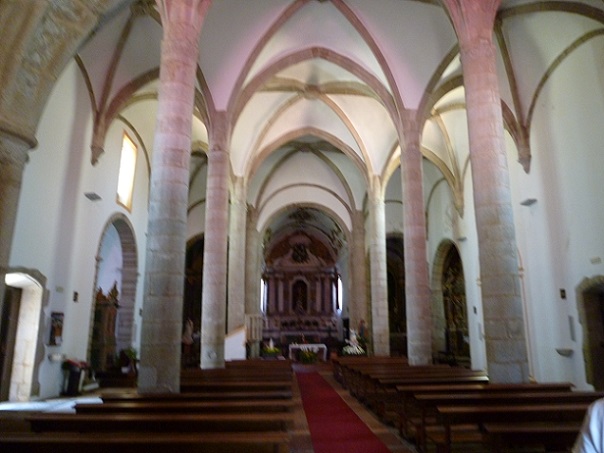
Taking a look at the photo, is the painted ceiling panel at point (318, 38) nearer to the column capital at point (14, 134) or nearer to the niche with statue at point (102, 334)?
the niche with statue at point (102, 334)

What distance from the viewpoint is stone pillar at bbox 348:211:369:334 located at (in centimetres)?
2300

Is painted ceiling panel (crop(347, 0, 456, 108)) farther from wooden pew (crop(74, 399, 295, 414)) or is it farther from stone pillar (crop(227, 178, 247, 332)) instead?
wooden pew (crop(74, 399, 295, 414))

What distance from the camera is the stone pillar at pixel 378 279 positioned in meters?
17.8

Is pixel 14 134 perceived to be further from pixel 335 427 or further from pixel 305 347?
pixel 305 347

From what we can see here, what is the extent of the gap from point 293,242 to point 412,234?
2193 cm

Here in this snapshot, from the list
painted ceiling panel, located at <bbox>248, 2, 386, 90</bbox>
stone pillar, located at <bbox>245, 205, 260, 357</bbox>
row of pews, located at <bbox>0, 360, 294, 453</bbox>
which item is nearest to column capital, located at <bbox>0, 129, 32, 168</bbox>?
row of pews, located at <bbox>0, 360, 294, 453</bbox>

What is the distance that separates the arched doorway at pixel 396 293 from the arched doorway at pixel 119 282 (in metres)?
17.2

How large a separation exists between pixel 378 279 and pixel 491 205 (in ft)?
35.7

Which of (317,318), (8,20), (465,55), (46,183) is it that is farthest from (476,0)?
(317,318)

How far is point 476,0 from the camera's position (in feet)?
29.0

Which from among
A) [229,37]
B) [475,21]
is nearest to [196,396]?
[475,21]

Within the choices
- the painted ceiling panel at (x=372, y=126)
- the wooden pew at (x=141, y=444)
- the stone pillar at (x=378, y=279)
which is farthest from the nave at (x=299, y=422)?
the painted ceiling panel at (x=372, y=126)

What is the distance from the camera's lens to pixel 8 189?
3869 mm

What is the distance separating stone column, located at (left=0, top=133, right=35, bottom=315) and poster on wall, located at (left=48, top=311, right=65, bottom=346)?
8258 mm
